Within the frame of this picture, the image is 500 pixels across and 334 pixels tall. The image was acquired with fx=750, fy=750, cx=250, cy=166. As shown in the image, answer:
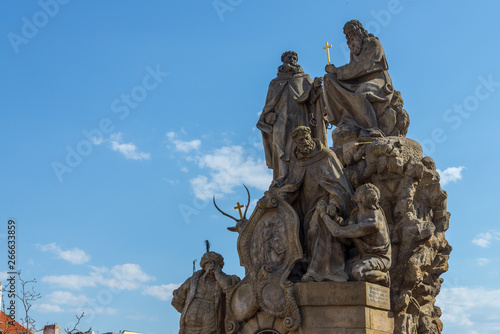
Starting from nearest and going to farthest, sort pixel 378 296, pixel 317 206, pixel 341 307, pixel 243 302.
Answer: pixel 341 307 < pixel 378 296 < pixel 317 206 < pixel 243 302

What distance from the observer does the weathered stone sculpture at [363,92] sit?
13.4 m

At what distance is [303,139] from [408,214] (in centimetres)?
210

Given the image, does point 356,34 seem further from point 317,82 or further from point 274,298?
point 274,298

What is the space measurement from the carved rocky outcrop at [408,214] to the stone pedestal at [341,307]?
78cm

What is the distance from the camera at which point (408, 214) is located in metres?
12.2

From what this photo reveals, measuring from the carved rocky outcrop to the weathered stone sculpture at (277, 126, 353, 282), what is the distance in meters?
0.57

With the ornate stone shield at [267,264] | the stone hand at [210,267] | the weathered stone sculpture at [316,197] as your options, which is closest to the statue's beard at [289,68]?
the weathered stone sculpture at [316,197]

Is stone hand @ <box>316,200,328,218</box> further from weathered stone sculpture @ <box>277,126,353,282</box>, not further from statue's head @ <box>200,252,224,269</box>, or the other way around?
statue's head @ <box>200,252,224,269</box>

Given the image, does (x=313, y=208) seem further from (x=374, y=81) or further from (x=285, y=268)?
(x=374, y=81)

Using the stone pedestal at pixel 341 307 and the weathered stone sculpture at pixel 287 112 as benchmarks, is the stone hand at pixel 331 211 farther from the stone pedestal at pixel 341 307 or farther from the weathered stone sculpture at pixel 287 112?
the weathered stone sculpture at pixel 287 112

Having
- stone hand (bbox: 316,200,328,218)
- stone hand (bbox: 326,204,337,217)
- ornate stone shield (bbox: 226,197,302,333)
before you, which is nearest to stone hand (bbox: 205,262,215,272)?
ornate stone shield (bbox: 226,197,302,333)

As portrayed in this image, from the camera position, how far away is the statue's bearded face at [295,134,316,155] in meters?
12.3

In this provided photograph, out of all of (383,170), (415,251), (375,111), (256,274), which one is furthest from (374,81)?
(256,274)

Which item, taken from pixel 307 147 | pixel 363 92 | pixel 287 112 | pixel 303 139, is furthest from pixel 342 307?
pixel 287 112
